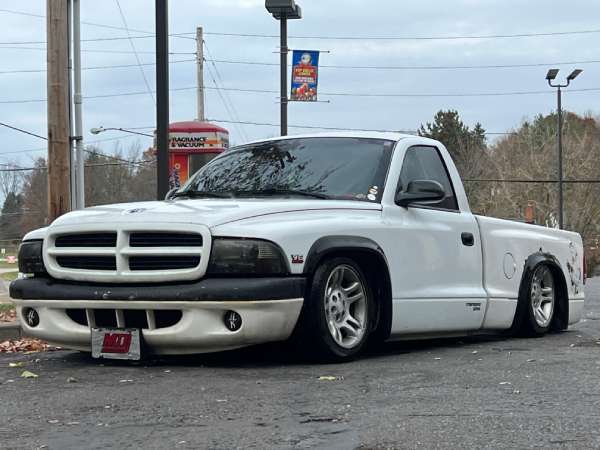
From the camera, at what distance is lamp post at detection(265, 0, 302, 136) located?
15.6 meters

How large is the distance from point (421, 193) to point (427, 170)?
0.71 m

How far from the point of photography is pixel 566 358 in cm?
670

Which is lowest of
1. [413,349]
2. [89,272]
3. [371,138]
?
[413,349]

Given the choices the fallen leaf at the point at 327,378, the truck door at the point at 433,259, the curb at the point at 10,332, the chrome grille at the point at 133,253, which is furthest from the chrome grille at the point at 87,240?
the curb at the point at 10,332

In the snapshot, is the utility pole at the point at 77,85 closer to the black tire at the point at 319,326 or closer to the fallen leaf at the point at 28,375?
the fallen leaf at the point at 28,375

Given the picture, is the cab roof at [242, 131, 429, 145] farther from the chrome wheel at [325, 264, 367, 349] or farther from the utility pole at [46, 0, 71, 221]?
the utility pole at [46, 0, 71, 221]

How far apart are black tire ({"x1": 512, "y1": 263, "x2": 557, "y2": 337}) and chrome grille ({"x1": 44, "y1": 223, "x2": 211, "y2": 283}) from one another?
3.56m

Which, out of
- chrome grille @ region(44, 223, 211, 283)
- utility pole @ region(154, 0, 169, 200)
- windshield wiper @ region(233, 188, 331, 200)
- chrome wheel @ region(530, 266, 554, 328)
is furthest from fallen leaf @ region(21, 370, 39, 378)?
utility pole @ region(154, 0, 169, 200)

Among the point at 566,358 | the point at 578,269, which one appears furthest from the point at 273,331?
the point at 578,269

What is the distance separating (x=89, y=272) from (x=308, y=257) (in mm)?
1408

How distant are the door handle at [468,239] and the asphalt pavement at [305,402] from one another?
1.02 m

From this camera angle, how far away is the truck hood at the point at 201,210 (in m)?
6.16

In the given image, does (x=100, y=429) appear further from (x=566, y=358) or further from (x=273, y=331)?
(x=566, y=358)

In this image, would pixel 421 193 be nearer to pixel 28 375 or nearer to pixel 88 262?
pixel 88 262
